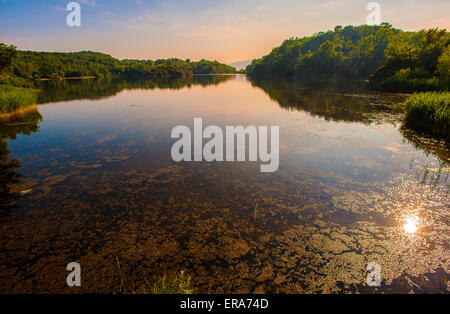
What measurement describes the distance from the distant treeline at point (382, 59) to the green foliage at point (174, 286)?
62.8 ft

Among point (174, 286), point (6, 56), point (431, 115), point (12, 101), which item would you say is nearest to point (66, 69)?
point (6, 56)

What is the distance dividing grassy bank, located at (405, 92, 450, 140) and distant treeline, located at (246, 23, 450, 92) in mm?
Result: 5486

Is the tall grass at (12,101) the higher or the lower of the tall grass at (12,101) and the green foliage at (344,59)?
the lower

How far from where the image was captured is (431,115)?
31.9ft

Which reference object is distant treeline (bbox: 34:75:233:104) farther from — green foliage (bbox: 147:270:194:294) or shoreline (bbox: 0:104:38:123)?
green foliage (bbox: 147:270:194:294)

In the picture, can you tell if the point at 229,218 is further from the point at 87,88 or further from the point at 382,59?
the point at 382,59

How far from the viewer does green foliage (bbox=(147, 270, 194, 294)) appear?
8.45 feet

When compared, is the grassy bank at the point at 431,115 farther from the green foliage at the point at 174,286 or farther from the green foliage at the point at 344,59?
the green foliage at the point at 344,59

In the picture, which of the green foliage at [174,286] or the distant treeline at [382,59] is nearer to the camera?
the green foliage at [174,286]

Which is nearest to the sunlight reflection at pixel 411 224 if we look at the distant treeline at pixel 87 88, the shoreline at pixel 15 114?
the shoreline at pixel 15 114

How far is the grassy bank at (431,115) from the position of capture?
8883 millimetres

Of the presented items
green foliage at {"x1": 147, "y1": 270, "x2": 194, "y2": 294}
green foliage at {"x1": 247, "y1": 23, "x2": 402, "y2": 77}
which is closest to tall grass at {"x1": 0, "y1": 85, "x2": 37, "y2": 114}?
green foliage at {"x1": 147, "y1": 270, "x2": 194, "y2": 294}

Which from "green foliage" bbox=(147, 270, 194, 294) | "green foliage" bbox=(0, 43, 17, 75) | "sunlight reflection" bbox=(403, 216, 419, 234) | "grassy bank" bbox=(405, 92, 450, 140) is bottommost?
"green foliage" bbox=(147, 270, 194, 294)

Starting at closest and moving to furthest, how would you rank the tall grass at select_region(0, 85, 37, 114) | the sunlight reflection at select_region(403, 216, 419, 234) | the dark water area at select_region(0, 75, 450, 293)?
the dark water area at select_region(0, 75, 450, 293), the sunlight reflection at select_region(403, 216, 419, 234), the tall grass at select_region(0, 85, 37, 114)
